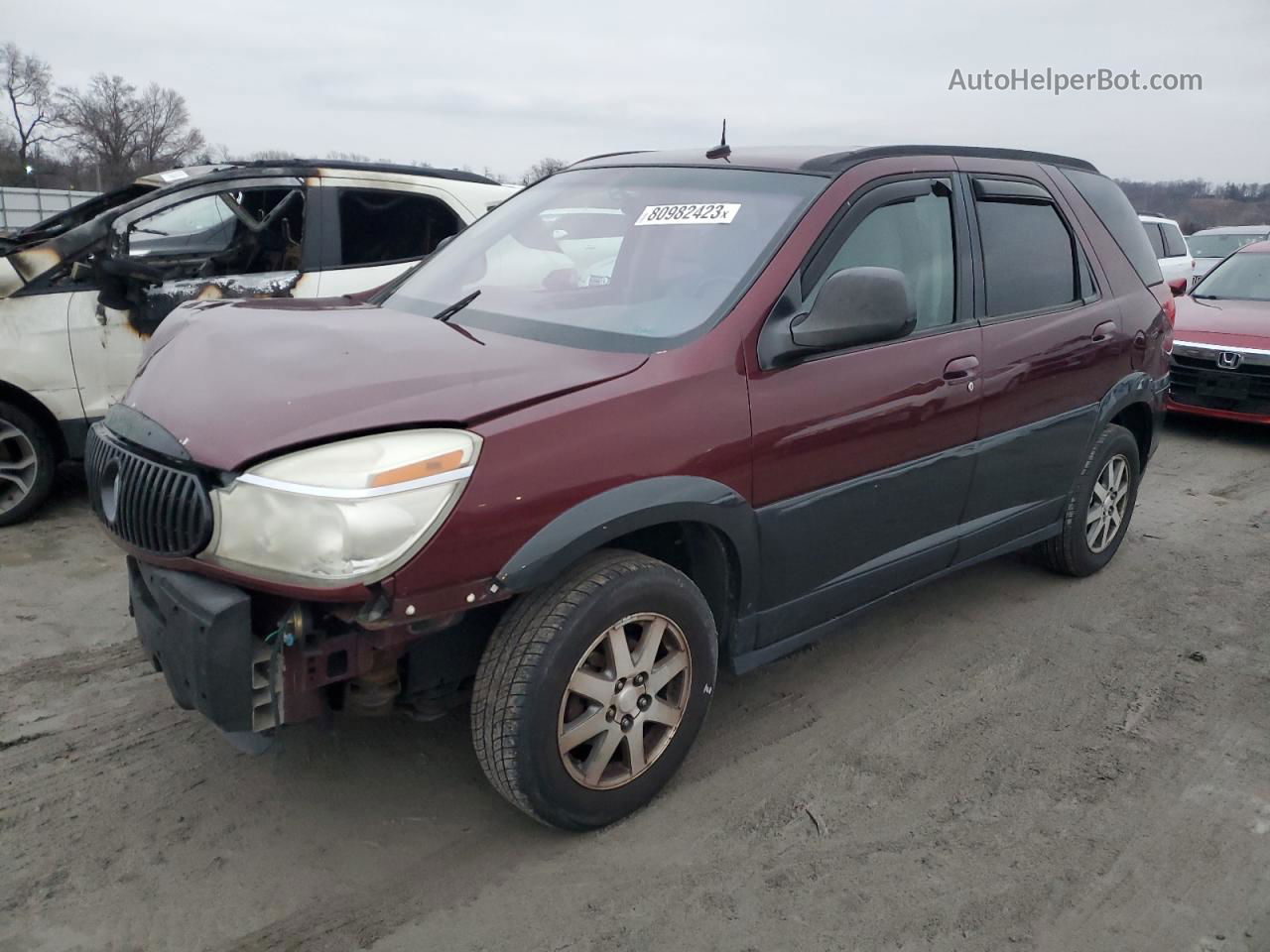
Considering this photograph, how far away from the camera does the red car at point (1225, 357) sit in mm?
7414

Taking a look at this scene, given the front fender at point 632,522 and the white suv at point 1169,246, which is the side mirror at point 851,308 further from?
the white suv at point 1169,246

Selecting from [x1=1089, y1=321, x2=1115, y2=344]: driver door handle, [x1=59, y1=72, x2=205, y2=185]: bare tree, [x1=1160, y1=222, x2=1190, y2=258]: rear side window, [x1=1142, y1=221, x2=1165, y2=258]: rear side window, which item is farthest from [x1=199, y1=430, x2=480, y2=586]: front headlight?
[x1=59, y1=72, x2=205, y2=185]: bare tree

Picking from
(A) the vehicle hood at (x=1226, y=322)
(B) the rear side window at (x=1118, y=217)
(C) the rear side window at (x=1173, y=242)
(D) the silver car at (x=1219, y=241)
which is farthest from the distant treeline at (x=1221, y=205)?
(B) the rear side window at (x=1118, y=217)

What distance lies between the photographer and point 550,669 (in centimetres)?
243

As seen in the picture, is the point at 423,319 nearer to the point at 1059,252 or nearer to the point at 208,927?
the point at 208,927

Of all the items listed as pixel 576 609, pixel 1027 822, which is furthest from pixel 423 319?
pixel 1027 822

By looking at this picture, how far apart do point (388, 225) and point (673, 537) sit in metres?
3.79

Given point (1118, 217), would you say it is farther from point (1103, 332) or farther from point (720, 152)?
point (720, 152)

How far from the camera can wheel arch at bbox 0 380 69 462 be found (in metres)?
4.87

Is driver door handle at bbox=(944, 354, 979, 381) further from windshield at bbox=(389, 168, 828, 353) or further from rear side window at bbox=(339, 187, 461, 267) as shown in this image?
rear side window at bbox=(339, 187, 461, 267)

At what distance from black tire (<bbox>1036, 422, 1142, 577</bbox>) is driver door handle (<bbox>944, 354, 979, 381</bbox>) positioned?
1162 millimetres

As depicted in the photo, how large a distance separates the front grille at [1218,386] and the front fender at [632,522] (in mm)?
5839

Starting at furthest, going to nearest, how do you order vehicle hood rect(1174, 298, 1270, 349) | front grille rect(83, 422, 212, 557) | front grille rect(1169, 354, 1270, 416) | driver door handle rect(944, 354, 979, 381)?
vehicle hood rect(1174, 298, 1270, 349) → front grille rect(1169, 354, 1270, 416) → driver door handle rect(944, 354, 979, 381) → front grille rect(83, 422, 212, 557)

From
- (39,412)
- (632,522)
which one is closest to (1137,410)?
(632,522)
